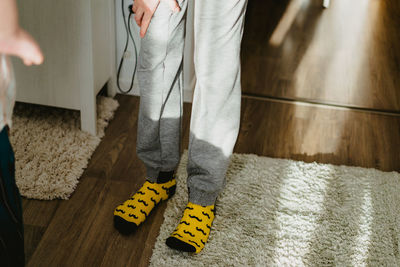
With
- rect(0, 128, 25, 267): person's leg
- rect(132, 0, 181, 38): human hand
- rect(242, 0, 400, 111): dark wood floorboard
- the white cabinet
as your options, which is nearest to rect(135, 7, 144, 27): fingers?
rect(132, 0, 181, 38): human hand

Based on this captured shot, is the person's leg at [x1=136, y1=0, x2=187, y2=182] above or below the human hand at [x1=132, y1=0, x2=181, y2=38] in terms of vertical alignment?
below

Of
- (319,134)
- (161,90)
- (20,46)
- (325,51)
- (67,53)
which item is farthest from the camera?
(325,51)

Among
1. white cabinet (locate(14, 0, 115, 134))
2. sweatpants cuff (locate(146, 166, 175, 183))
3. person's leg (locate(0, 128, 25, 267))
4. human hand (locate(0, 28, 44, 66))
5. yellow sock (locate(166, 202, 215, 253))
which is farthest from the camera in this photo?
white cabinet (locate(14, 0, 115, 134))

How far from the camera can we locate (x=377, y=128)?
1914mm

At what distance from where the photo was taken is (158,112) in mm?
1277

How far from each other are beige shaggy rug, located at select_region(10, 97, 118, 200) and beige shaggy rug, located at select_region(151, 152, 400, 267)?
0.33 m

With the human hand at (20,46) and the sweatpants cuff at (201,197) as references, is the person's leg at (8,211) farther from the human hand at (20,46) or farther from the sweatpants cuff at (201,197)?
the sweatpants cuff at (201,197)

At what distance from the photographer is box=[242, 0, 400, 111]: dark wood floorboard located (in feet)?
7.06

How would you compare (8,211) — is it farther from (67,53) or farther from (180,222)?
(67,53)

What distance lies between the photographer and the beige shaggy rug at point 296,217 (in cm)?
129

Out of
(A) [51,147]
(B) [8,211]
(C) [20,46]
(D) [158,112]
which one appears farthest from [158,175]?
(C) [20,46]

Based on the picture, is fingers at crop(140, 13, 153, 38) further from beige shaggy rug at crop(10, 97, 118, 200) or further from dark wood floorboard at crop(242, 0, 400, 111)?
dark wood floorboard at crop(242, 0, 400, 111)

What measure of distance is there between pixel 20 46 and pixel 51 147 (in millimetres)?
1101

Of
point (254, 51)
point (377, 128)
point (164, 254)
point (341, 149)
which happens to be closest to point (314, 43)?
point (254, 51)
